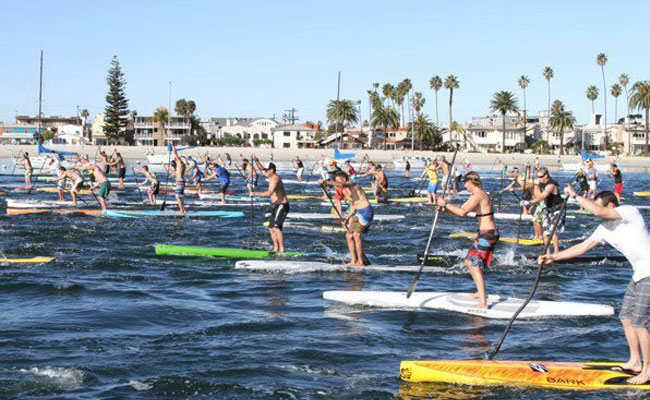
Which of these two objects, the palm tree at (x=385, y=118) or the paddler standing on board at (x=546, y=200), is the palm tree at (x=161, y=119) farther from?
the paddler standing on board at (x=546, y=200)

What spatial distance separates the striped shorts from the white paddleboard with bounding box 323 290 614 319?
3.79 m

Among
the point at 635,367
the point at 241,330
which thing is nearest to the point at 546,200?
the point at 241,330

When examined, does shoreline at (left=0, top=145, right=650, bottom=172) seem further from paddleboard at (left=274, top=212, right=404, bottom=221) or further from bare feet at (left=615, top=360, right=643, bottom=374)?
bare feet at (left=615, top=360, right=643, bottom=374)

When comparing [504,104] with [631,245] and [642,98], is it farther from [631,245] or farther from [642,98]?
[631,245]

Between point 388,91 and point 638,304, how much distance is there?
422 feet

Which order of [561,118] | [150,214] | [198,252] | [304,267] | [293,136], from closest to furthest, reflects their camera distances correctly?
1. [304,267]
2. [198,252]
3. [150,214]
4. [561,118]
5. [293,136]

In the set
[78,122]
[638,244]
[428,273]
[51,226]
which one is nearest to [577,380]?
[638,244]

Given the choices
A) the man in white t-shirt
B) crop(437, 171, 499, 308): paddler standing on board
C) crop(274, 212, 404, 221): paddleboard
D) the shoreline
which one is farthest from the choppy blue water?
the shoreline

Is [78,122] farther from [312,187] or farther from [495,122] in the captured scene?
[312,187]

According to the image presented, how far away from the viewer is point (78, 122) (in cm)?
14962

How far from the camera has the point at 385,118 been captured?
129 m

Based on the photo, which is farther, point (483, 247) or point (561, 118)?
point (561, 118)

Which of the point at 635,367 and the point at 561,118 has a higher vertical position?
the point at 561,118

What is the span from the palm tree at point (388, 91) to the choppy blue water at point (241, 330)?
117 metres
